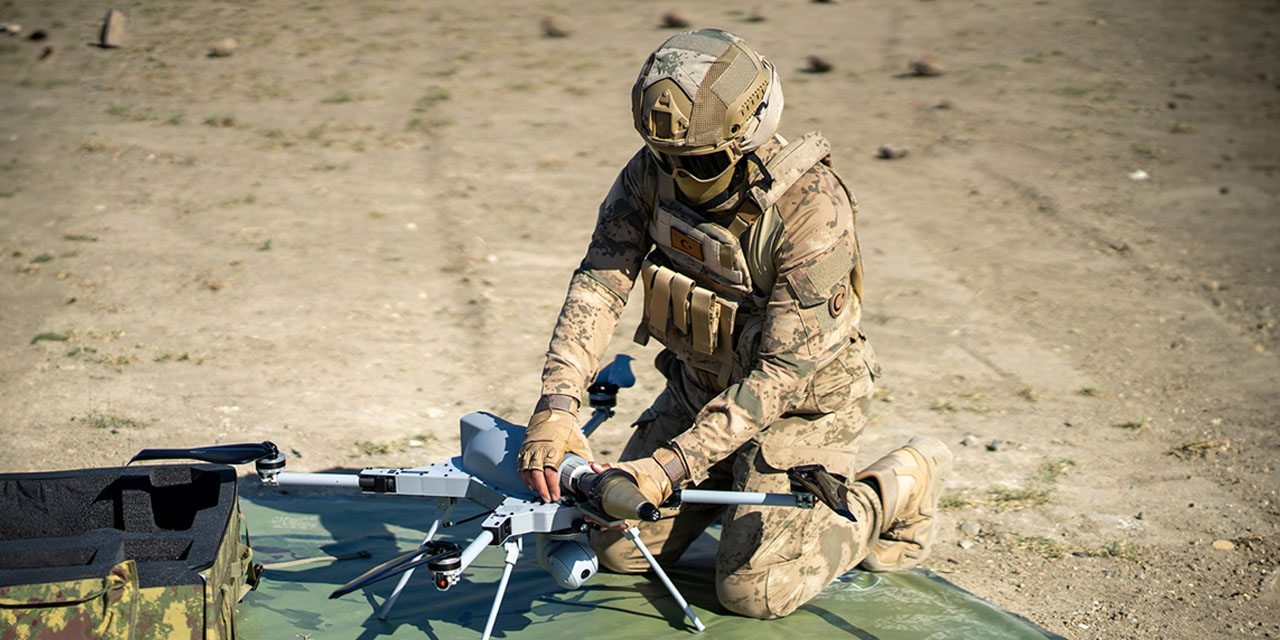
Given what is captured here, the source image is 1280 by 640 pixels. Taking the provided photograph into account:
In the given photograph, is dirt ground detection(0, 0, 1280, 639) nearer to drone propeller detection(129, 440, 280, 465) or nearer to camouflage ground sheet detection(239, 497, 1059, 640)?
camouflage ground sheet detection(239, 497, 1059, 640)

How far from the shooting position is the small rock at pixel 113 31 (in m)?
11.9

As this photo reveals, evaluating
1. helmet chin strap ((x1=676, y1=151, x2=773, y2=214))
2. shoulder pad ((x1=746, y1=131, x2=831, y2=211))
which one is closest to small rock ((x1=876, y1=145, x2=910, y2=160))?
shoulder pad ((x1=746, y1=131, x2=831, y2=211))

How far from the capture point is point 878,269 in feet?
26.2

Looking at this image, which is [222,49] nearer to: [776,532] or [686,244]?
[686,244]

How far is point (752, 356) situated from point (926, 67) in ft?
27.3

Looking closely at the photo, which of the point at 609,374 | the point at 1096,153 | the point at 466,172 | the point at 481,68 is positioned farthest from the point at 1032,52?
the point at 609,374

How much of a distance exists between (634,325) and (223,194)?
3487mm

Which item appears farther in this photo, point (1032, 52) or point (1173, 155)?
point (1032, 52)

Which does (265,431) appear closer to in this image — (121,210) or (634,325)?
(634,325)

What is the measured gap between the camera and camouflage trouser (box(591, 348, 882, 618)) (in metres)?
4.16

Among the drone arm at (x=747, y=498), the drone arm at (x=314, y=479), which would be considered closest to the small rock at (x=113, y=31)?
the drone arm at (x=314, y=479)

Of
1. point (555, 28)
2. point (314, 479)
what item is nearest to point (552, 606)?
point (314, 479)

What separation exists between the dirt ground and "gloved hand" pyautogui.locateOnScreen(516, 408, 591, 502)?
1.59 m

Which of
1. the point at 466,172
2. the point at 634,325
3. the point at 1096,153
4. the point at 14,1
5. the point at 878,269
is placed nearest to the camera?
the point at 634,325
